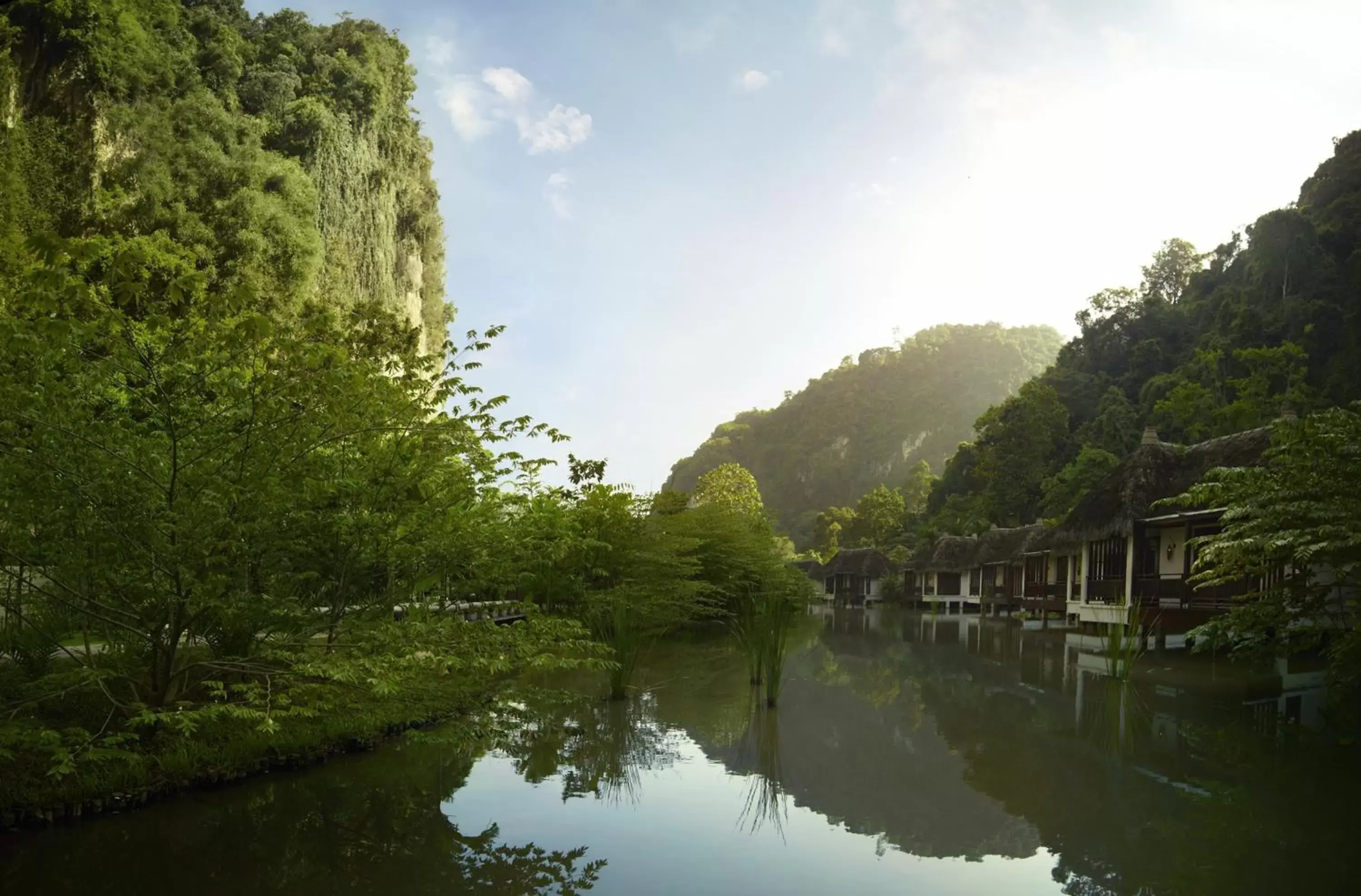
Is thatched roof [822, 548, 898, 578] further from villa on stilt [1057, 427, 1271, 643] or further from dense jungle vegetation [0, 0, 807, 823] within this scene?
dense jungle vegetation [0, 0, 807, 823]

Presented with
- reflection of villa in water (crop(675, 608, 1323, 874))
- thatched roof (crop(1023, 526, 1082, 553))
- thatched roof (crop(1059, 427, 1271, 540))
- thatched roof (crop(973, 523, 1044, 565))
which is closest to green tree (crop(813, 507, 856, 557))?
thatched roof (crop(973, 523, 1044, 565))

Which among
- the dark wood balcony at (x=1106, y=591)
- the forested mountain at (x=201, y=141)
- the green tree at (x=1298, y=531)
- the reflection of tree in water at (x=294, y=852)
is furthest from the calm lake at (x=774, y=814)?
the forested mountain at (x=201, y=141)

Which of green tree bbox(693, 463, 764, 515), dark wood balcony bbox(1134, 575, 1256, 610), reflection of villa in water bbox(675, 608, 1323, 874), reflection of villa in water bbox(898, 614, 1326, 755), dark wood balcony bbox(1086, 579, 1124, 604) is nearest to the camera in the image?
reflection of villa in water bbox(675, 608, 1323, 874)

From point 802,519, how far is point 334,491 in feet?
267

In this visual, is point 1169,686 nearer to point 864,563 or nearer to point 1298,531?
point 1298,531

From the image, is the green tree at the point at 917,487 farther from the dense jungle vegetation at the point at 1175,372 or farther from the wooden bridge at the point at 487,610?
the wooden bridge at the point at 487,610

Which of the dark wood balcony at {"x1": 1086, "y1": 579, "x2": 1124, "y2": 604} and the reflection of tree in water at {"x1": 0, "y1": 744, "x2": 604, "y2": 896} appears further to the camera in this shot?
the dark wood balcony at {"x1": 1086, "y1": 579, "x2": 1124, "y2": 604}

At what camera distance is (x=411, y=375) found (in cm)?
796

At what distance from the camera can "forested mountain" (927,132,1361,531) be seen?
31969 millimetres

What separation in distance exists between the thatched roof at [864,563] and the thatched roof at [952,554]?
19.6ft

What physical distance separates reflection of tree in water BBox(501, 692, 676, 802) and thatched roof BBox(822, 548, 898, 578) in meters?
37.2

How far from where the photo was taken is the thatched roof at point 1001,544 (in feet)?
104

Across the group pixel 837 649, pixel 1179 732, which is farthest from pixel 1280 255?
pixel 1179 732

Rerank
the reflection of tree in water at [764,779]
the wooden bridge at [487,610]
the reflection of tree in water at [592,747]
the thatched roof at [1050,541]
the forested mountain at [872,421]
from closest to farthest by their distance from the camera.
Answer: the reflection of tree in water at [764,779] → the reflection of tree in water at [592,747] → the wooden bridge at [487,610] → the thatched roof at [1050,541] → the forested mountain at [872,421]
